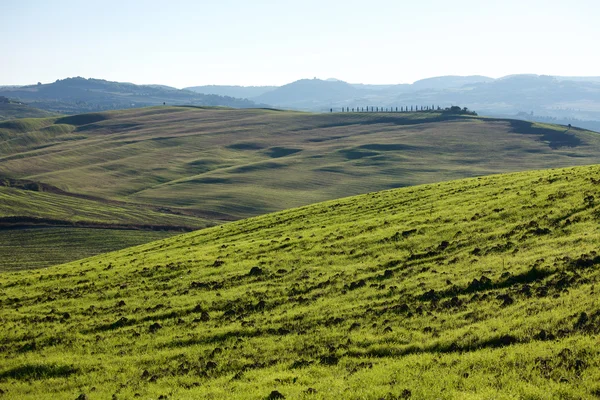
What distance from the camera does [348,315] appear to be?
23031 millimetres

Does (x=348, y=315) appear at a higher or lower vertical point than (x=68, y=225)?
higher

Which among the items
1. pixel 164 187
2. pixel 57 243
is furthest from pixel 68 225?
pixel 164 187

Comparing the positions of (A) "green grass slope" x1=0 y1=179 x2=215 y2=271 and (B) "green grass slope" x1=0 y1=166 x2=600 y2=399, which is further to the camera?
(A) "green grass slope" x1=0 y1=179 x2=215 y2=271

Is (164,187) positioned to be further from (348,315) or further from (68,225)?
(348,315)

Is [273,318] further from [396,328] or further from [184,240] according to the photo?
[184,240]

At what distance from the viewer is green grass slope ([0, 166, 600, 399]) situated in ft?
54.6

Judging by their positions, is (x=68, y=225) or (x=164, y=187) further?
(x=164, y=187)

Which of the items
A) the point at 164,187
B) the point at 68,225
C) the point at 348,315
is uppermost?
the point at 348,315

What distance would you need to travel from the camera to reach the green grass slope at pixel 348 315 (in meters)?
16.7

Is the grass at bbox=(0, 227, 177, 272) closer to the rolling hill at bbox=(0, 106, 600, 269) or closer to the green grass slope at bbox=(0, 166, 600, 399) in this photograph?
the rolling hill at bbox=(0, 106, 600, 269)

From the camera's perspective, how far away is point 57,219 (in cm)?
11269

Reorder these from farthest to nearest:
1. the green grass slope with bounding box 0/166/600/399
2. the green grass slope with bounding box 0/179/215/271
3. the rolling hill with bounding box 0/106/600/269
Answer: the rolling hill with bounding box 0/106/600/269 → the green grass slope with bounding box 0/179/215/271 → the green grass slope with bounding box 0/166/600/399

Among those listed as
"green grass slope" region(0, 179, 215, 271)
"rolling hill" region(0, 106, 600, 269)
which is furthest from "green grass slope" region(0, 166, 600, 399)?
"rolling hill" region(0, 106, 600, 269)

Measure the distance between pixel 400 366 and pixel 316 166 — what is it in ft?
575
